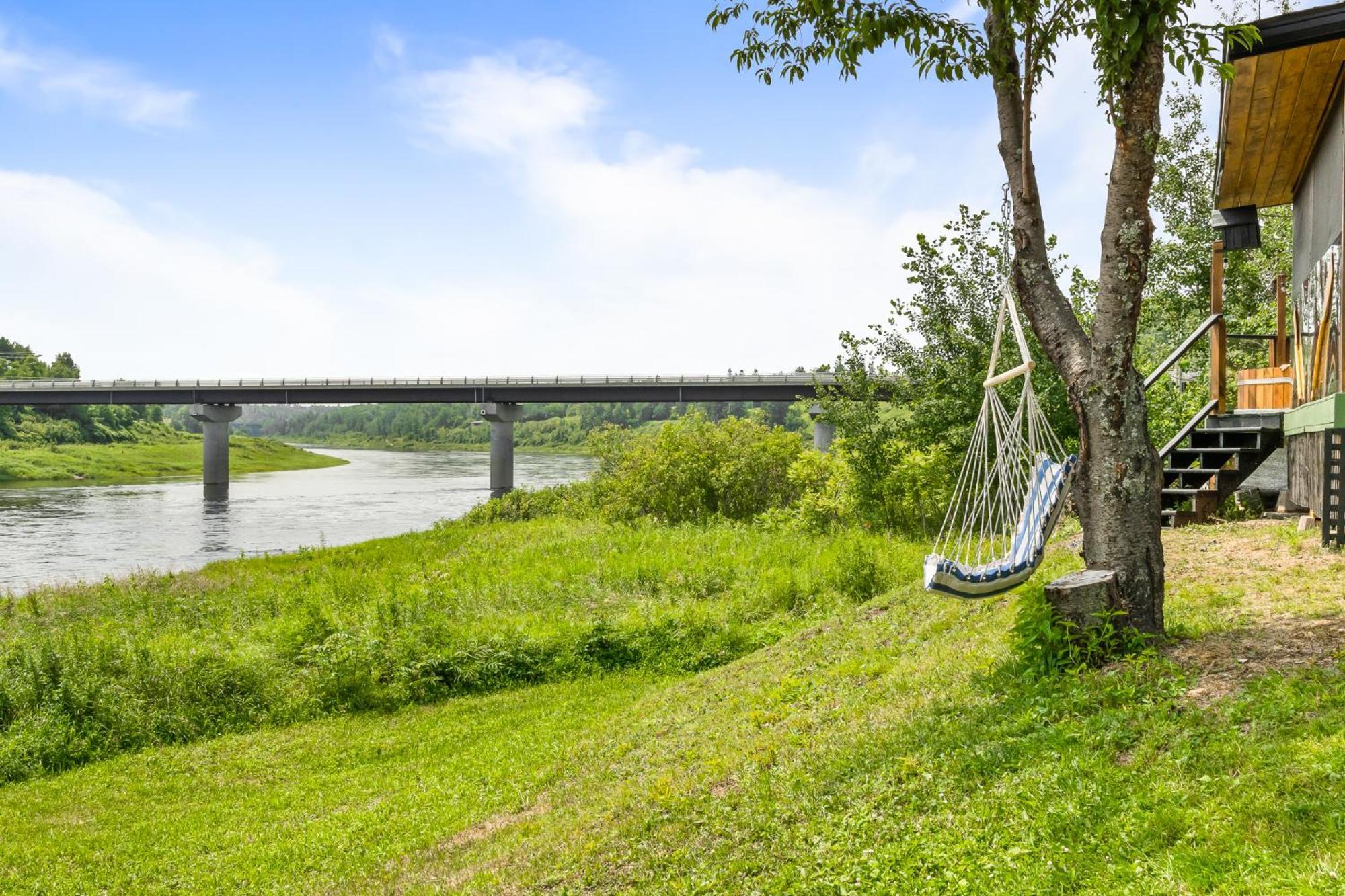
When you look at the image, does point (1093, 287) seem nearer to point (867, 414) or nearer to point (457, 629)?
point (867, 414)

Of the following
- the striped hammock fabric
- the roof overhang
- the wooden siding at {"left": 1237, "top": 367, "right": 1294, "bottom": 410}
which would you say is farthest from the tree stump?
Answer: the wooden siding at {"left": 1237, "top": 367, "right": 1294, "bottom": 410}

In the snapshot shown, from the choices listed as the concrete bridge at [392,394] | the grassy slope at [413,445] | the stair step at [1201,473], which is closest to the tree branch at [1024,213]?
the stair step at [1201,473]

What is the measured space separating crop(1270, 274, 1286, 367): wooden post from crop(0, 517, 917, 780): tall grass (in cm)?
523

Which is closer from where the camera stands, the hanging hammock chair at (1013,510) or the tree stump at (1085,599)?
the tree stump at (1085,599)

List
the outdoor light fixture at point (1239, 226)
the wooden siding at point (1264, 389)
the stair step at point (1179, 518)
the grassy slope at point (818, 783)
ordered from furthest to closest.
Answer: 1. the outdoor light fixture at point (1239, 226)
2. the wooden siding at point (1264, 389)
3. the stair step at point (1179, 518)
4. the grassy slope at point (818, 783)

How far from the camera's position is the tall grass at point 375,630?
830 cm

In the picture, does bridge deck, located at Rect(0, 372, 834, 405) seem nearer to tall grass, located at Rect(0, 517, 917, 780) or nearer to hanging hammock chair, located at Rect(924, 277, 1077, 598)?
tall grass, located at Rect(0, 517, 917, 780)

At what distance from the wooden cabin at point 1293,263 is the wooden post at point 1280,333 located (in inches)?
0.8

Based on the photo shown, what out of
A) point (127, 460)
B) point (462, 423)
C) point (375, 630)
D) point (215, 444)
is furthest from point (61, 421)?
point (375, 630)

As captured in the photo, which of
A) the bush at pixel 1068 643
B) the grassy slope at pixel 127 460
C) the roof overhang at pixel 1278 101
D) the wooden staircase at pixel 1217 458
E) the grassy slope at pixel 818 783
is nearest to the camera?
the grassy slope at pixel 818 783

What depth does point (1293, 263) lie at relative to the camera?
36.8ft

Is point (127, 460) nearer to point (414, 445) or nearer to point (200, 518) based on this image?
point (200, 518)

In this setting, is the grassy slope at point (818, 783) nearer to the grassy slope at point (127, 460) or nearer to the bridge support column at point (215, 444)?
the bridge support column at point (215, 444)

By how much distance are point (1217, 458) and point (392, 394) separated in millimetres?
41014
